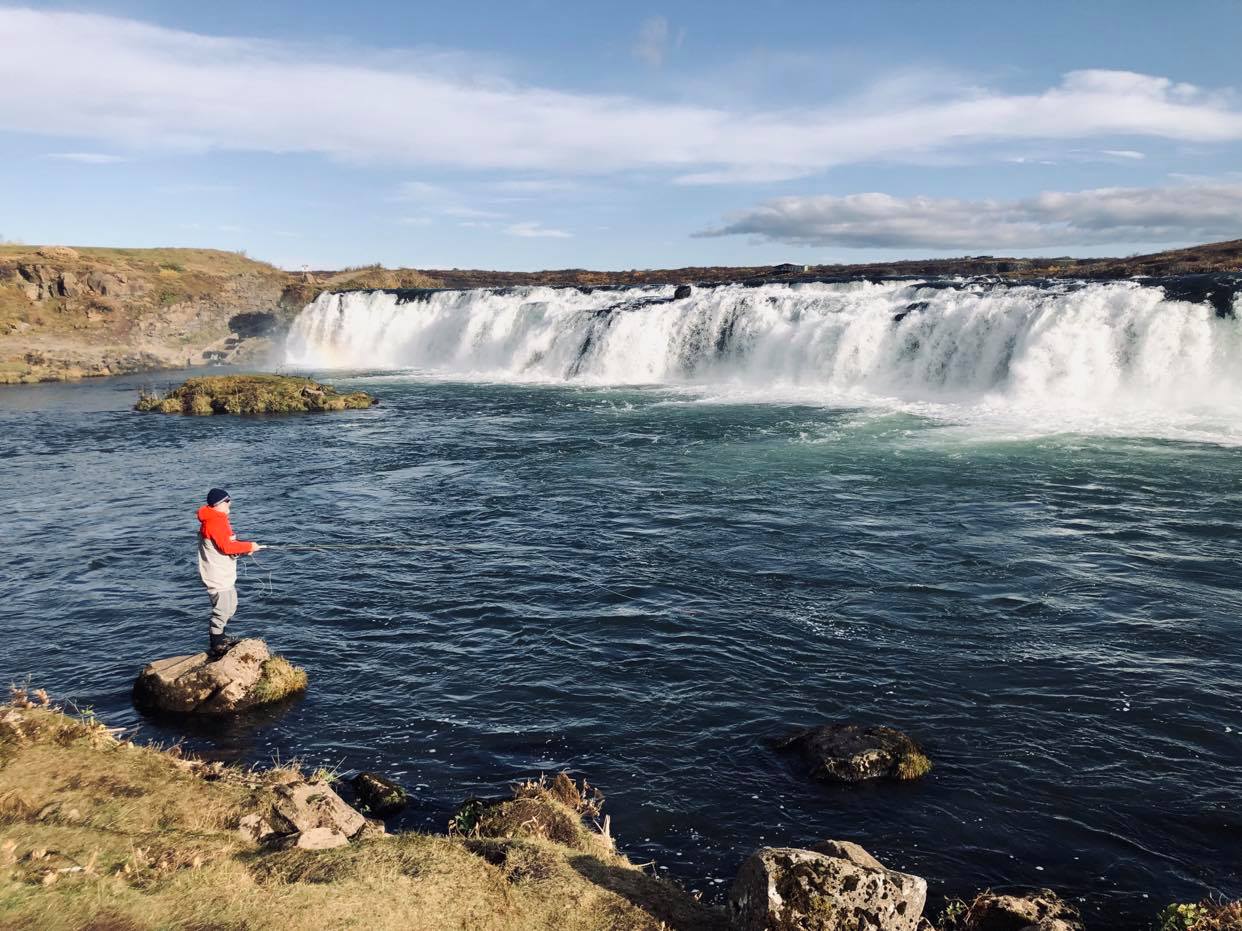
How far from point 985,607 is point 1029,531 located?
5.38 meters

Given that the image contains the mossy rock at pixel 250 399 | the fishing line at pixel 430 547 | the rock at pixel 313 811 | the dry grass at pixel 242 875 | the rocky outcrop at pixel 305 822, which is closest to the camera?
the dry grass at pixel 242 875

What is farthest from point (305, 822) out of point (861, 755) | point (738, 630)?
point (738, 630)

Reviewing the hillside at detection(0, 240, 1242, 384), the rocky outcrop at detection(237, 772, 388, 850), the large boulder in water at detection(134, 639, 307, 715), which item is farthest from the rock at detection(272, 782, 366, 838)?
the hillside at detection(0, 240, 1242, 384)

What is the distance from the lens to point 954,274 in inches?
2867

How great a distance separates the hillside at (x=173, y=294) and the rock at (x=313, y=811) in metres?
61.0

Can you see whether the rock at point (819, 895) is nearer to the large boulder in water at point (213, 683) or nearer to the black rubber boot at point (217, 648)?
the large boulder in water at point (213, 683)

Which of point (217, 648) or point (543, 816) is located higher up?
point (217, 648)

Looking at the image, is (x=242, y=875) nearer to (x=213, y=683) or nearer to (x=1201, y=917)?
(x=213, y=683)

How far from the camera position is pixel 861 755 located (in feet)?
33.0

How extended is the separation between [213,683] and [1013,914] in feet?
33.4

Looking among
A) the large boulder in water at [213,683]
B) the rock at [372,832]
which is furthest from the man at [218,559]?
the rock at [372,832]

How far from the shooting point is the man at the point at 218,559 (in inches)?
467

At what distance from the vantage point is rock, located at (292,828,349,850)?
283 inches

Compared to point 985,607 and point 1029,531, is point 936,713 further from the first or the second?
point 1029,531
